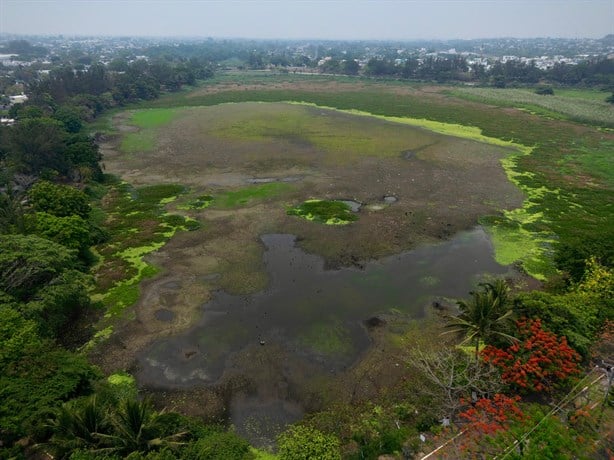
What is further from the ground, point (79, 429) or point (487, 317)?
point (487, 317)

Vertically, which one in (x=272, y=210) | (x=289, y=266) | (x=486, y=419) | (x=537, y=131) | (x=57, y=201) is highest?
(x=57, y=201)

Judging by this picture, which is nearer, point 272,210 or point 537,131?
point 272,210

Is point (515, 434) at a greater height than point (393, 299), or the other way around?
point (515, 434)

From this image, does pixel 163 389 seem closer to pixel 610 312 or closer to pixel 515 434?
pixel 515 434

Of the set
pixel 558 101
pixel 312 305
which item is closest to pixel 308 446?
pixel 312 305

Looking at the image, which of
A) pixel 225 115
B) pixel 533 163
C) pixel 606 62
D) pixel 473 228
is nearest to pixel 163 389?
pixel 473 228

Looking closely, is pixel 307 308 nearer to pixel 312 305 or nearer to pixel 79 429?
pixel 312 305

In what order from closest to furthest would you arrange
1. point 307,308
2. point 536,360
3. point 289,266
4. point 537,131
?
point 536,360 → point 307,308 → point 289,266 → point 537,131
